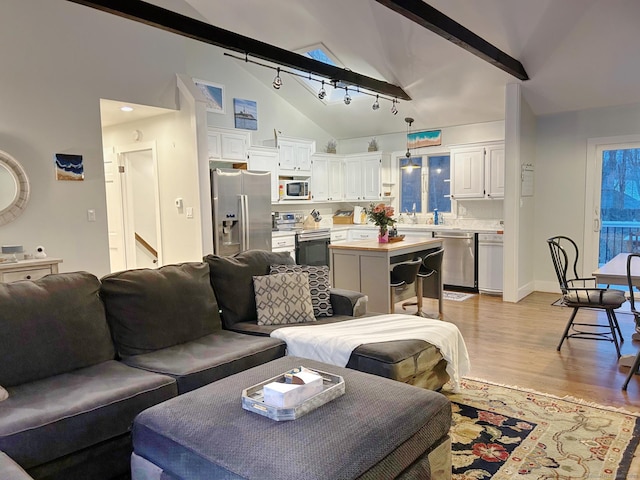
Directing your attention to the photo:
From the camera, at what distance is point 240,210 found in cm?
614

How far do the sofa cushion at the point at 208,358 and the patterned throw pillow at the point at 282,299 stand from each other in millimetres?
313

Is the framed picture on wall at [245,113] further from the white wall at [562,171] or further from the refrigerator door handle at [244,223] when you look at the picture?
the white wall at [562,171]

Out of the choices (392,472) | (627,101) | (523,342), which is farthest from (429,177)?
(392,472)

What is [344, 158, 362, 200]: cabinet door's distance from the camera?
8.38 meters

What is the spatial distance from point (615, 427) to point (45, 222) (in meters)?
4.94

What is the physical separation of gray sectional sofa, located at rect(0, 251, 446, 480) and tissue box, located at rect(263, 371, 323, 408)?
737 mm

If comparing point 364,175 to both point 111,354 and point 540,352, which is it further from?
point 111,354

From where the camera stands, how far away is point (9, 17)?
4219 mm

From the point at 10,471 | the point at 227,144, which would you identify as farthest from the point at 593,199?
the point at 10,471

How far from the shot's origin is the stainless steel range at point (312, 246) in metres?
7.16

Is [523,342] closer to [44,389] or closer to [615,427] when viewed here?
[615,427]

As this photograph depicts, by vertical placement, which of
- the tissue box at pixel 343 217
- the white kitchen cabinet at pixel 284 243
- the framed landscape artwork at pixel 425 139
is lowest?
the white kitchen cabinet at pixel 284 243

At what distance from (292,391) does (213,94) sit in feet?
18.9

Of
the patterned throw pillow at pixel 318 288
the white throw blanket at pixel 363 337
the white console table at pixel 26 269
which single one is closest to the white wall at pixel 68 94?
the white console table at pixel 26 269
